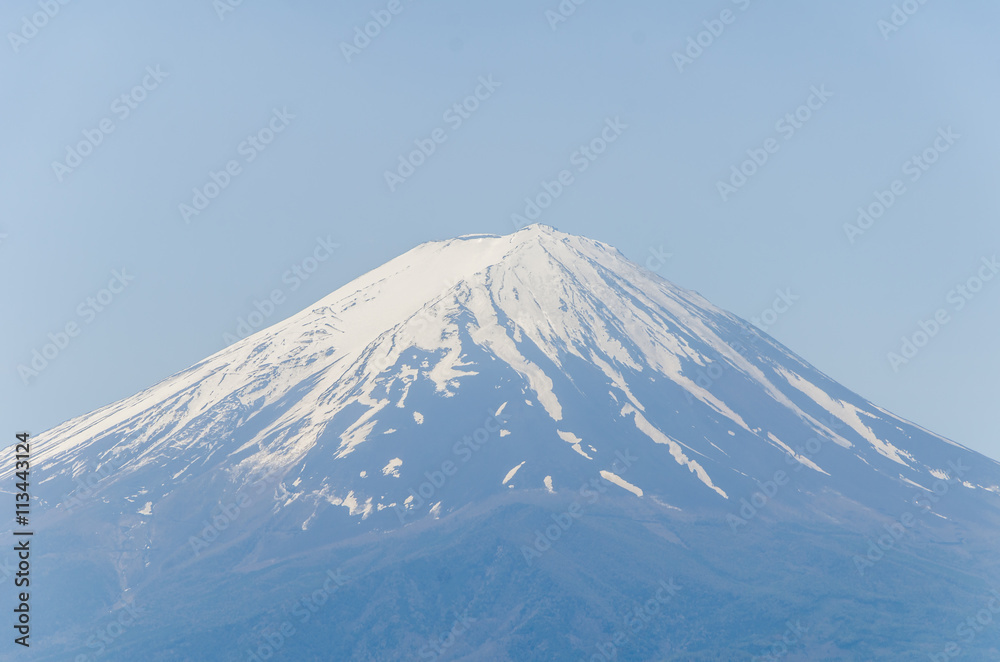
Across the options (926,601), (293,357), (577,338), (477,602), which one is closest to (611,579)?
(477,602)

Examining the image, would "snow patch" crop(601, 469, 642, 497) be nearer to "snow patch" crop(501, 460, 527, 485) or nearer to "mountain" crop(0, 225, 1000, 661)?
"mountain" crop(0, 225, 1000, 661)

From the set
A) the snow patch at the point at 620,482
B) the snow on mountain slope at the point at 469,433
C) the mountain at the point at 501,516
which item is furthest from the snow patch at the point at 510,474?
the snow patch at the point at 620,482

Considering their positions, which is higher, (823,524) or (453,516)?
(453,516)

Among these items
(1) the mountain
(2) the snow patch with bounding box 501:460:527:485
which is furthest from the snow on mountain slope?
(1) the mountain

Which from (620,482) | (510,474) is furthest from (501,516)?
(620,482)

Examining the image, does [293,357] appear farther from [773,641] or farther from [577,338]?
[773,641]

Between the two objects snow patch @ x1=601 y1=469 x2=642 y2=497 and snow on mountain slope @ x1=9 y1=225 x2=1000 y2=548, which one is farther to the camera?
snow on mountain slope @ x1=9 y1=225 x2=1000 y2=548
